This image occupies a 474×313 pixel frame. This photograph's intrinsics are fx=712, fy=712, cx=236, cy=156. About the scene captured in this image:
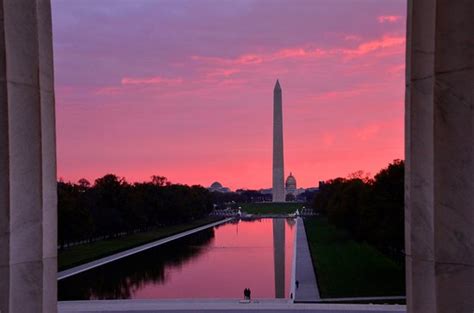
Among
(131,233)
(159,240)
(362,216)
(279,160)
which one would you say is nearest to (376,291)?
(362,216)

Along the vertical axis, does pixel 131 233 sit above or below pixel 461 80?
below

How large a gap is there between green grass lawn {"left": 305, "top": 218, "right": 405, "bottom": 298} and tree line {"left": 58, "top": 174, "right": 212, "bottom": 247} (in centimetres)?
1328

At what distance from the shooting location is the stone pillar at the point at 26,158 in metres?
5.98

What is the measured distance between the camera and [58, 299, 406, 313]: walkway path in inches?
656

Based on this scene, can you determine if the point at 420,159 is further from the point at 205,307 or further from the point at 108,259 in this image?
the point at 108,259

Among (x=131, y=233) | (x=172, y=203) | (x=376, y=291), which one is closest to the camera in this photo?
(x=376, y=291)

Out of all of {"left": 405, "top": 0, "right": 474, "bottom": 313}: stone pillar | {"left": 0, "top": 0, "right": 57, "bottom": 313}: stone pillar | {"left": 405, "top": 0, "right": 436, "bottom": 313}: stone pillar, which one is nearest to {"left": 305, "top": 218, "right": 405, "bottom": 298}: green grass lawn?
{"left": 405, "top": 0, "right": 436, "bottom": 313}: stone pillar

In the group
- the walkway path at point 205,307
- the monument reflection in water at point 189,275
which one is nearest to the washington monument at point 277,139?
the monument reflection in water at point 189,275

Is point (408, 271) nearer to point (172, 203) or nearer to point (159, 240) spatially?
point (159, 240)

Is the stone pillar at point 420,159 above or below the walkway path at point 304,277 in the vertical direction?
above

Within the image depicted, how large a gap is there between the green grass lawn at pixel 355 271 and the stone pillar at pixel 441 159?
16245mm

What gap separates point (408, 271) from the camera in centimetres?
622

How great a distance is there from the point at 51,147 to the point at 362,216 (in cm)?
2790

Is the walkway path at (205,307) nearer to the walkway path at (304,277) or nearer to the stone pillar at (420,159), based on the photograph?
the walkway path at (304,277)
